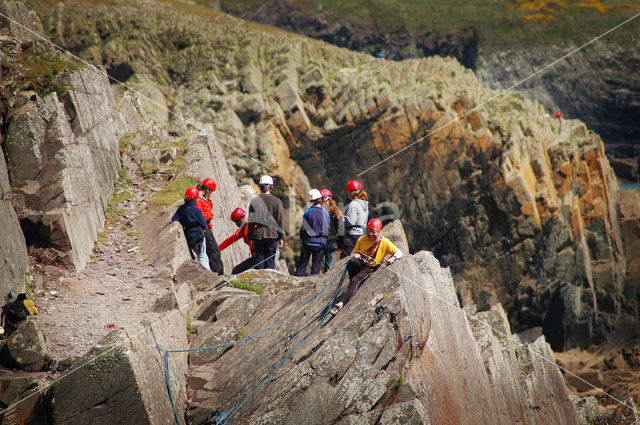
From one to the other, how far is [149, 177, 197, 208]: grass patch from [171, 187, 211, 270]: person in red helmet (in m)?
2.35

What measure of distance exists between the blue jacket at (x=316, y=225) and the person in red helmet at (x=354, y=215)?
657 mm

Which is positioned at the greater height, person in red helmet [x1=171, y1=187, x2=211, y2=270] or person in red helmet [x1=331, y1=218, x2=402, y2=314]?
person in red helmet [x1=171, y1=187, x2=211, y2=270]

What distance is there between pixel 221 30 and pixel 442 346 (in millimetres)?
63514

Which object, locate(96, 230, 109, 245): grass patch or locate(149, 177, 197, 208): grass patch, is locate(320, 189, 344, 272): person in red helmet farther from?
locate(96, 230, 109, 245): grass patch

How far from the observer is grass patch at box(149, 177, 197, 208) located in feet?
65.2

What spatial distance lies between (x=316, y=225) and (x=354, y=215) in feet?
4.55

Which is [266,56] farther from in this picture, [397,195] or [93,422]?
[93,422]

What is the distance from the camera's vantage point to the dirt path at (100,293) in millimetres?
12289

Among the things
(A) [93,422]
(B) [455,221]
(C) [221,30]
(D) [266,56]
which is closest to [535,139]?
(B) [455,221]

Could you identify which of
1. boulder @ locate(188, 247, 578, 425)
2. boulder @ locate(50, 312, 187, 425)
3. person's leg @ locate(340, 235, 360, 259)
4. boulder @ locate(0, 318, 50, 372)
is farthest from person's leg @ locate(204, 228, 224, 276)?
boulder @ locate(50, 312, 187, 425)

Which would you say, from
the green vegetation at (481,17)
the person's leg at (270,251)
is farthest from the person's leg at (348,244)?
the green vegetation at (481,17)

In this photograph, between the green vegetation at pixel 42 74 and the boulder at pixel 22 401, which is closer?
the boulder at pixel 22 401

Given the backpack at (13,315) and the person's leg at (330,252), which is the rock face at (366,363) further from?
the person's leg at (330,252)

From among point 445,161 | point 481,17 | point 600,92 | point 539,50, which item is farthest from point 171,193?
point 481,17
